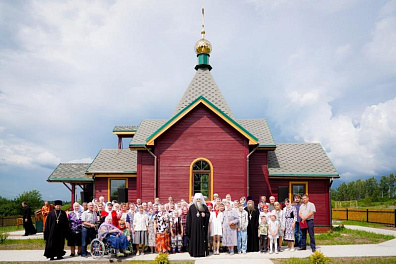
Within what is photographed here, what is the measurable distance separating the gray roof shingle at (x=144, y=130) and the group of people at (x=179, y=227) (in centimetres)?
577

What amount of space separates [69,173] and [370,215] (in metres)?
21.6

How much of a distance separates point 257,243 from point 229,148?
18.3 feet

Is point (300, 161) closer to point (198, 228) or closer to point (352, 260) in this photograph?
point (352, 260)

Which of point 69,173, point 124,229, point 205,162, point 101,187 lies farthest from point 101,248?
point 69,173

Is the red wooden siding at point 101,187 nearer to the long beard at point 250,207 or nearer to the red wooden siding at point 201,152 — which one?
the red wooden siding at point 201,152

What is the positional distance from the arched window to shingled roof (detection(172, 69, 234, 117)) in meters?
3.94

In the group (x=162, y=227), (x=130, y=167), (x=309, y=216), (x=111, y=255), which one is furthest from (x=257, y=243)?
(x=130, y=167)

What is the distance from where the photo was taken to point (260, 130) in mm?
19156

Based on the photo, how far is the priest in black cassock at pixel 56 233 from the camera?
10.3 meters

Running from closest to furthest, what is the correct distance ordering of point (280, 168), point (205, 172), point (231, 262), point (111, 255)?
point (231, 262)
point (111, 255)
point (205, 172)
point (280, 168)

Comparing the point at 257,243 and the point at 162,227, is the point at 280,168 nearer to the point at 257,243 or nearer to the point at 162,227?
the point at 257,243

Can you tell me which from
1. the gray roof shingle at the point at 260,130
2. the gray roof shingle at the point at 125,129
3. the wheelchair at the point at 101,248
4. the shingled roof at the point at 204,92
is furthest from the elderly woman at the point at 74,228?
the gray roof shingle at the point at 125,129

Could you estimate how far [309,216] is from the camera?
36.9ft

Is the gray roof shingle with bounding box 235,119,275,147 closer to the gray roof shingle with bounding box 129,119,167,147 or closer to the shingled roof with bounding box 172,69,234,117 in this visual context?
the shingled roof with bounding box 172,69,234,117
